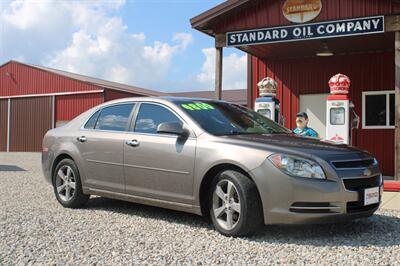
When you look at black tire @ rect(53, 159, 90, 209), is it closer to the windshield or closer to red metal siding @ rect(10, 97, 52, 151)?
the windshield

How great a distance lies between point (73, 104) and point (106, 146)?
20.9m

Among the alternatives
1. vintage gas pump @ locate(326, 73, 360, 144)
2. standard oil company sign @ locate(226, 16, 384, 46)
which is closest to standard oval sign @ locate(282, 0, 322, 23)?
standard oil company sign @ locate(226, 16, 384, 46)

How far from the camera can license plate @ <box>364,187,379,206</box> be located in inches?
194

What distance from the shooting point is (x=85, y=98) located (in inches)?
1028

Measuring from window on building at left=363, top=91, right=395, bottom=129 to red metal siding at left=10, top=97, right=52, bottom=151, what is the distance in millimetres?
18836

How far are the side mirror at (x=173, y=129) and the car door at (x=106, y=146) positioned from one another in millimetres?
894

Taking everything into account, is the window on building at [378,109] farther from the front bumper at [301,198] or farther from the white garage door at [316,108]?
the front bumper at [301,198]

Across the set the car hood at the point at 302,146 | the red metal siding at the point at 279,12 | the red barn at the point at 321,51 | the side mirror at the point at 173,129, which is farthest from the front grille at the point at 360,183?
the red metal siding at the point at 279,12

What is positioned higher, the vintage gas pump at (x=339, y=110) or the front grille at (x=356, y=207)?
the vintage gas pump at (x=339, y=110)

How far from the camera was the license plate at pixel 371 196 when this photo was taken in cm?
493

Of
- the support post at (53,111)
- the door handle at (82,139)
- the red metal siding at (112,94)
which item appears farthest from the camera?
the support post at (53,111)

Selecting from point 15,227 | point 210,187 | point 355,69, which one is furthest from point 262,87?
point 15,227

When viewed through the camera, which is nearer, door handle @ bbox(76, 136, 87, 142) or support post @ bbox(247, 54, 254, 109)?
door handle @ bbox(76, 136, 87, 142)

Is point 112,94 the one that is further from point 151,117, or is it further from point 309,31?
point 151,117
